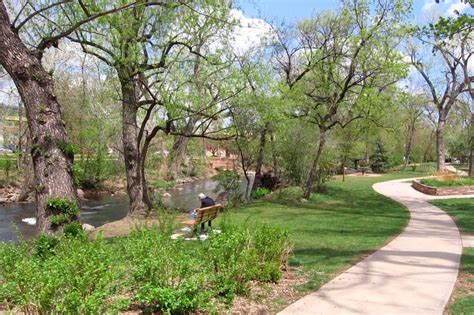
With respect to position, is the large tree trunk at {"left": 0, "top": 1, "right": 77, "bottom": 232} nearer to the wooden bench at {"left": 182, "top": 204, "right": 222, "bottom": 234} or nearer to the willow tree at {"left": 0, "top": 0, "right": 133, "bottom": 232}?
the willow tree at {"left": 0, "top": 0, "right": 133, "bottom": 232}

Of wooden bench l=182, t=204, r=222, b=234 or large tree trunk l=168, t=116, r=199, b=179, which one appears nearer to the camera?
wooden bench l=182, t=204, r=222, b=234

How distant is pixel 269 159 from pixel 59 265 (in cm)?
1779

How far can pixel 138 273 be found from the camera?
16.1 ft

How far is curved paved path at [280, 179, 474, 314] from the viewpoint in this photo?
5.22m

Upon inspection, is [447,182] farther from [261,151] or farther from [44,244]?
[44,244]

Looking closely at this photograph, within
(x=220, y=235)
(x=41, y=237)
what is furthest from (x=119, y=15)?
(x=220, y=235)

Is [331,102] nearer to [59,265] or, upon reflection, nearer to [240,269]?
[240,269]

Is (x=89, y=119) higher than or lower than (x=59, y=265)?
higher

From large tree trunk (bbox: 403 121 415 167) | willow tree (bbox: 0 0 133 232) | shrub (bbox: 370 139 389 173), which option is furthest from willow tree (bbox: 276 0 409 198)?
large tree trunk (bbox: 403 121 415 167)

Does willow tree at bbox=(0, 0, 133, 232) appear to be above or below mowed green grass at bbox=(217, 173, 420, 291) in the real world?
above

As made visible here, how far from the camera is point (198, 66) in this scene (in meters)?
15.8

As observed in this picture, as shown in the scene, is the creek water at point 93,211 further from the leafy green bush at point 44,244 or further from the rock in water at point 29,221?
the leafy green bush at point 44,244

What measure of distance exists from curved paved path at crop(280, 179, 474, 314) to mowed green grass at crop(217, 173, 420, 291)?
32 centimetres

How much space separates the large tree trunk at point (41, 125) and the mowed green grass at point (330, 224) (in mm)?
2924
